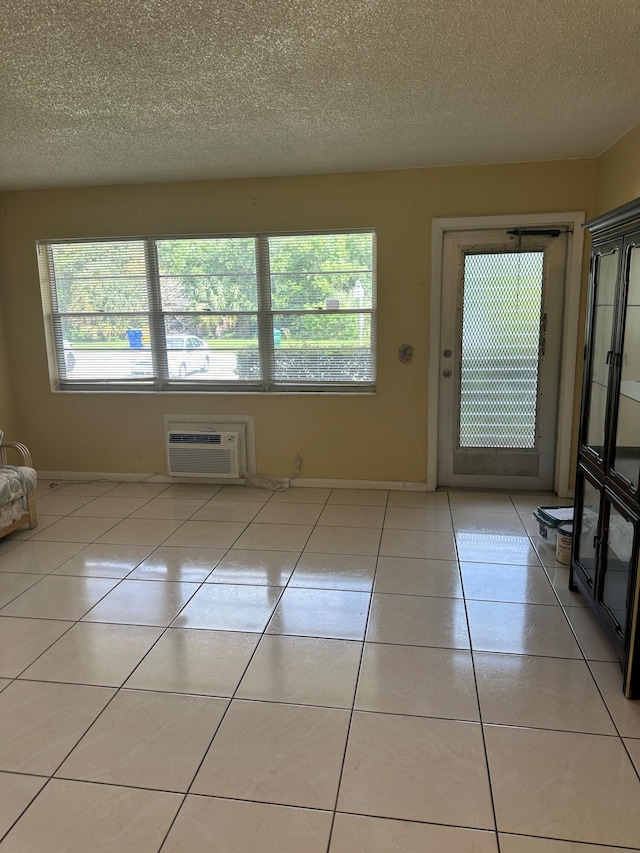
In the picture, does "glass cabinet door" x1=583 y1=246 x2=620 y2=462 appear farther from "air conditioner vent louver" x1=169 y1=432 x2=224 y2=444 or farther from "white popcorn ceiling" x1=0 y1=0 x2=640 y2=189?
"air conditioner vent louver" x1=169 y1=432 x2=224 y2=444

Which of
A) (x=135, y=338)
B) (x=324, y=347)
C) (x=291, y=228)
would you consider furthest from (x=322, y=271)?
(x=135, y=338)

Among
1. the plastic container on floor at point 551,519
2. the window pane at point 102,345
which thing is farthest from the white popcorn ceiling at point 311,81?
the plastic container on floor at point 551,519

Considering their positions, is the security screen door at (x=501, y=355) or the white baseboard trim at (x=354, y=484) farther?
the white baseboard trim at (x=354, y=484)

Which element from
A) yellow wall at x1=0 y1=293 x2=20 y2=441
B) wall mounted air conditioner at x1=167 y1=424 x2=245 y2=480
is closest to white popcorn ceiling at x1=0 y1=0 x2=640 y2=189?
yellow wall at x1=0 y1=293 x2=20 y2=441

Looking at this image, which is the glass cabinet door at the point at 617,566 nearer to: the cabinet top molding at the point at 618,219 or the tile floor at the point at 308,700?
the tile floor at the point at 308,700

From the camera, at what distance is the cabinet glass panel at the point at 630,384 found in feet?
7.43

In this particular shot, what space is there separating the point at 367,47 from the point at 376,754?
2.63m

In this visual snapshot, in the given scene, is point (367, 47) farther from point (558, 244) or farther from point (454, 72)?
point (558, 244)

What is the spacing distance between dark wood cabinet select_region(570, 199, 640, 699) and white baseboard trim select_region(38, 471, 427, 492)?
6.40 feet

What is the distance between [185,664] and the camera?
7.82ft

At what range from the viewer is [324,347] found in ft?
15.1

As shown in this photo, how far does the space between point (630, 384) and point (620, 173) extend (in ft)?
6.35

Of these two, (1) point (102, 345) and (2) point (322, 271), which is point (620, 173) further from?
(1) point (102, 345)

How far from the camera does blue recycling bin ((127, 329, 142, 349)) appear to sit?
4840 mm
